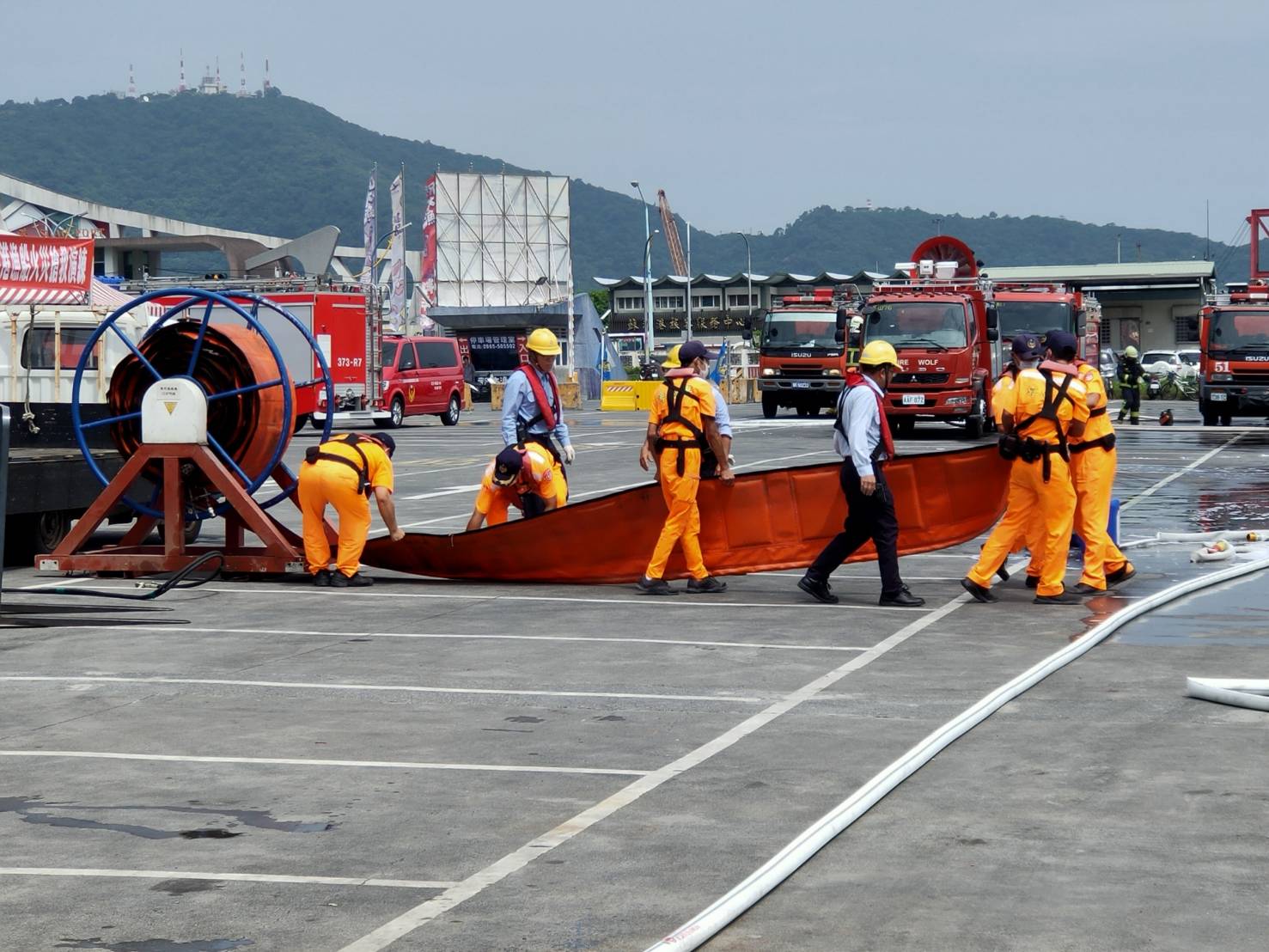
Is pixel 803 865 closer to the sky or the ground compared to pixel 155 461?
closer to the ground

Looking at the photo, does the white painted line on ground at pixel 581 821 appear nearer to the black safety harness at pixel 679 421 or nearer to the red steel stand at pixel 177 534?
the black safety harness at pixel 679 421

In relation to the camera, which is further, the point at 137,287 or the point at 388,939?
the point at 137,287

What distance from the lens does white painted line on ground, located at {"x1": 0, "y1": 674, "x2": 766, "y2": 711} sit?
28.7 feet

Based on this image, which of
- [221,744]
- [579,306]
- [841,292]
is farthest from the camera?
[579,306]

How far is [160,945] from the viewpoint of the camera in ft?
16.0

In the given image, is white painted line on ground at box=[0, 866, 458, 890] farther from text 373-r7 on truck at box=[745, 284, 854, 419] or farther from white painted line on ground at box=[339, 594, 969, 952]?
text 373-r7 on truck at box=[745, 284, 854, 419]

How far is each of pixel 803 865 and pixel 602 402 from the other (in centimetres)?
4905

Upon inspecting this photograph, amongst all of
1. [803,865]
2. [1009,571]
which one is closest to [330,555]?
[1009,571]

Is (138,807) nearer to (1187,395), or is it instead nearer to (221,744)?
(221,744)

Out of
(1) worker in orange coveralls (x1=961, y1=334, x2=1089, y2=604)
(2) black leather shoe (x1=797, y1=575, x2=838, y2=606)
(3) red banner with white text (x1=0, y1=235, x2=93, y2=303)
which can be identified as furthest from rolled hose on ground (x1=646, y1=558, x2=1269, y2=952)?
(3) red banner with white text (x1=0, y1=235, x2=93, y2=303)

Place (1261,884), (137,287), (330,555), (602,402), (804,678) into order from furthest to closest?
(602,402)
(137,287)
(330,555)
(804,678)
(1261,884)

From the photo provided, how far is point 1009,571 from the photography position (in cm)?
1403

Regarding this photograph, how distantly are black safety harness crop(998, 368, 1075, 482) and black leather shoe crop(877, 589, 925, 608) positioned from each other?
1.19 metres

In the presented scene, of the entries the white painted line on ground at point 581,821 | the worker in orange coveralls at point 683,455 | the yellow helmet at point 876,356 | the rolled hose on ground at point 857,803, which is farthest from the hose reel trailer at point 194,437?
the rolled hose on ground at point 857,803
